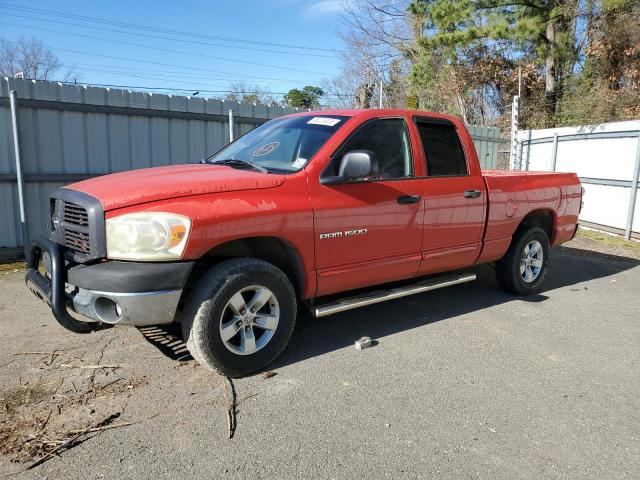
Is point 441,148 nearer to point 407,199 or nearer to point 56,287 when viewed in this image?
point 407,199

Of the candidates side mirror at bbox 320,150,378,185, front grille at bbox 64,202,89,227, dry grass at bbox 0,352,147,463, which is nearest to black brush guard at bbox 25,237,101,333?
front grille at bbox 64,202,89,227

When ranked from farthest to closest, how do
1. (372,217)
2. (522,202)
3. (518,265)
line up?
(518,265), (522,202), (372,217)

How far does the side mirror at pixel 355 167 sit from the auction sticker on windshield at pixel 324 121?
1.73ft

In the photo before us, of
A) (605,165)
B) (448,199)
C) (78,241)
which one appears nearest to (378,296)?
(448,199)

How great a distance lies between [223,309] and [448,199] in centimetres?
245

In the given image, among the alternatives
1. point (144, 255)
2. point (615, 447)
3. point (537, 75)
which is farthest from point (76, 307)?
point (537, 75)

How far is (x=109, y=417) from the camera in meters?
3.13

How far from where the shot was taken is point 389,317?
16.6 feet

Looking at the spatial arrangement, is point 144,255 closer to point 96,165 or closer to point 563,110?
point 96,165

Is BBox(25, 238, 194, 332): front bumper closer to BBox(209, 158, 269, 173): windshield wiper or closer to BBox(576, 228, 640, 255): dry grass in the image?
BBox(209, 158, 269, 173): windshield wiper

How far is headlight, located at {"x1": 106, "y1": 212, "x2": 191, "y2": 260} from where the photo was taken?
319 centimetres

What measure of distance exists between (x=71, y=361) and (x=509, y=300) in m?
4.48

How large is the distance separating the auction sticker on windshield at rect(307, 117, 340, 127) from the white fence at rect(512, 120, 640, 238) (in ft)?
24.4

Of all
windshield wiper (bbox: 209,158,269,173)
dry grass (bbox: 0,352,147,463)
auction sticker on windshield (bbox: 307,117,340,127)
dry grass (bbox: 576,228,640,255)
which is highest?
auction sticker on windshield (bbox: 307,117,340,127)
